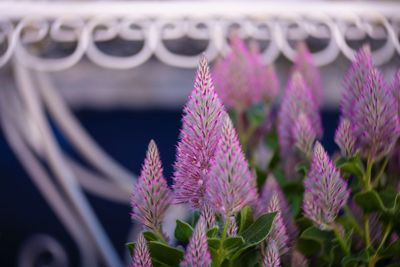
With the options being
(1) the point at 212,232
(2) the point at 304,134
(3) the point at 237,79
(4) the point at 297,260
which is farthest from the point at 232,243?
(3) the point at 237,79

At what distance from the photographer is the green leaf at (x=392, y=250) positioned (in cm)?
62

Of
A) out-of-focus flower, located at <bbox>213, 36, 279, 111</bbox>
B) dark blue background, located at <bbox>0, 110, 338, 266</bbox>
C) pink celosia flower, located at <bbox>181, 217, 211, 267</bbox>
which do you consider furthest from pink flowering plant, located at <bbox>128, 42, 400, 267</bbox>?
dark blue background, located at <bbox>0, 110, 338, 266</bbox>

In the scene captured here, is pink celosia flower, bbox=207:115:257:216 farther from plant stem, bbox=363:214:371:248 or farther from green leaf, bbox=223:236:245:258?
plant stem, bbox=363:214:371:248

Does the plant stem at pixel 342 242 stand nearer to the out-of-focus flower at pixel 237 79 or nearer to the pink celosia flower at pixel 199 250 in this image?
the pink celosia flower at pixel 199 250

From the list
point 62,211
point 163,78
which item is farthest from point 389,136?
point 163,78

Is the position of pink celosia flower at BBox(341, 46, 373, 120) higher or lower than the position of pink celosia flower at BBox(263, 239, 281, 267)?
higher

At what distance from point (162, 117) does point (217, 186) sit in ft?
15.4

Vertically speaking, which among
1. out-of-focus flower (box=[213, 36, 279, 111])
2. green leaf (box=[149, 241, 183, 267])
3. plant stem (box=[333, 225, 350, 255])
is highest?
out-of-focus flower (box=[213, 36, 279, 111])

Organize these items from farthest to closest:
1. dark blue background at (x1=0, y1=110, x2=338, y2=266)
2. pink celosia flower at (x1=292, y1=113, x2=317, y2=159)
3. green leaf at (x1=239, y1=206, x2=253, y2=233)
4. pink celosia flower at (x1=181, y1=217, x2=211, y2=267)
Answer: dark blue background at (x1=0, y1=110, x2=338, y2=266), pink celosia flower at (x1=292, y1=113, x2=317, y2=159), green leaf at (x1=239, y1=206, x2=253, y2=233), pink celosia flower at (x1=181, y1=217, x2=211, y2=267)

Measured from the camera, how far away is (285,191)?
797 millimetres

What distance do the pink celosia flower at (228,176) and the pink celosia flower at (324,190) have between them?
0.10m

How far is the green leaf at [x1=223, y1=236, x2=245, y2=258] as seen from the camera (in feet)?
1.71

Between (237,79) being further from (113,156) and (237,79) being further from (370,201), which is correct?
(113,156)

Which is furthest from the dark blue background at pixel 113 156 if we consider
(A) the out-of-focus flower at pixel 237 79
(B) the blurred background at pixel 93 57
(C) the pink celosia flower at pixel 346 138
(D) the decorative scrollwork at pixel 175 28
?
(C) the pink celosia flower at pixel 346 138
